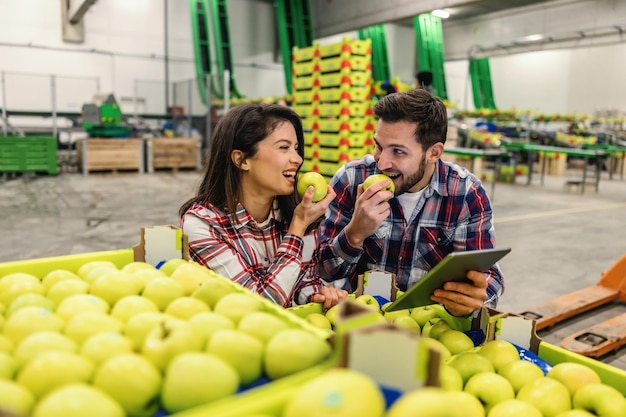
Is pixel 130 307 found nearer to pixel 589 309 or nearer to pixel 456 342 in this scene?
pixel 456 342

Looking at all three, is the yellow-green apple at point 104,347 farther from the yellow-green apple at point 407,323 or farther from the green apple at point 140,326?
the yellow-green apple at point 407,323

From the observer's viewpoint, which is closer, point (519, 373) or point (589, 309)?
point (519, 373)

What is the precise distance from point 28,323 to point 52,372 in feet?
0.83

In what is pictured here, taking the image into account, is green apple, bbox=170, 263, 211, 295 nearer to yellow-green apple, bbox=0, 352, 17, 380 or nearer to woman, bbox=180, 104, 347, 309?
yellow-green apple, bbox=0, 352, 17, 380

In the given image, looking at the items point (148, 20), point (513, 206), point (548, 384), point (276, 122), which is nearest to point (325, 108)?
point (513, 206)

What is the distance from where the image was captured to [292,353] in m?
0.90

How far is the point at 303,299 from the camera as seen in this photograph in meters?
2.11

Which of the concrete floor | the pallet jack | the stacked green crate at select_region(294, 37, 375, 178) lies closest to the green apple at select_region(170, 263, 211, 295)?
the pallet jack

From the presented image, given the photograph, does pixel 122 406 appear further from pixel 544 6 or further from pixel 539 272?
pixel 544 6

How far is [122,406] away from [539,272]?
4.93 meters

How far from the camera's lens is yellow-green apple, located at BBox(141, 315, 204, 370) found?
0.88m

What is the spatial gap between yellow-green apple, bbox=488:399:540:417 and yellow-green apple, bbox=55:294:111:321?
93 cm

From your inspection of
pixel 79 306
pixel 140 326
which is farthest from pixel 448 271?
pixel 79 306

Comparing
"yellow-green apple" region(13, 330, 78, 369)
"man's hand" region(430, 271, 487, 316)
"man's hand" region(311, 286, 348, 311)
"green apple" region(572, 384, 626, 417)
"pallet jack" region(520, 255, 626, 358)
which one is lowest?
"pallet jack" region(520, 255, 626, 358)
